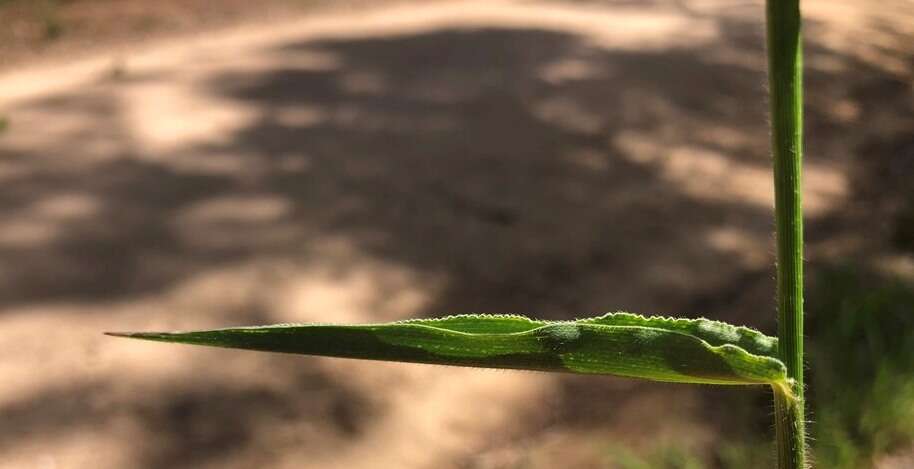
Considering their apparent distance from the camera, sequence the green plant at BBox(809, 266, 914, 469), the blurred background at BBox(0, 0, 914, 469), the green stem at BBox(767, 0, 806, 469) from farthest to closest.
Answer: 1. the blurred background at BBox(0, 0, 914, 469)
2. the green plant at BBox(809, 266, 914, 469)
3. the green stem at BBox(767, 0, 806, 469)

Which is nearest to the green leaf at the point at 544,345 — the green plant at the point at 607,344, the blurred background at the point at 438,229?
the green plant at the point at 607,344

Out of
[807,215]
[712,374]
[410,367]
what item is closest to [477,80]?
[807,215]

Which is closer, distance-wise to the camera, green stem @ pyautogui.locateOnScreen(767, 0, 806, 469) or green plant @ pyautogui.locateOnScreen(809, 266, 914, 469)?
green stem @ pyautogui.locateOnScreen(767, 0, 806, 469)

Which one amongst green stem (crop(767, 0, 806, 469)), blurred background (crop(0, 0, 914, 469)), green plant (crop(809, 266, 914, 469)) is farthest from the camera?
blurred background (crop(0, 0, 914, 469))

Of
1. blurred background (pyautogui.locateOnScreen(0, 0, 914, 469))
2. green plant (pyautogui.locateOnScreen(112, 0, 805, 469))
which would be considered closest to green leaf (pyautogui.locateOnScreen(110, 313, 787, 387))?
green plant (pyautogui.locateOnScreen(112, 0, 805, 469))

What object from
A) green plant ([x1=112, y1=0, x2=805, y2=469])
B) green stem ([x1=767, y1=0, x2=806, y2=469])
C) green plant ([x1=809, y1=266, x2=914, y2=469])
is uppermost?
green stem ([x1=767, y1=0, x2=806, y2=469])

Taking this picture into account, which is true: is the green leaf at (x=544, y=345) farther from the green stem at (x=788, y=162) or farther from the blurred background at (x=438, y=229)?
the blurred background at (x=438, y=229)

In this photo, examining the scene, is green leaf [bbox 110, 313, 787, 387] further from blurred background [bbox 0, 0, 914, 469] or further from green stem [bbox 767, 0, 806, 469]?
blurred background [bbox 0, 0, 914, 469]
